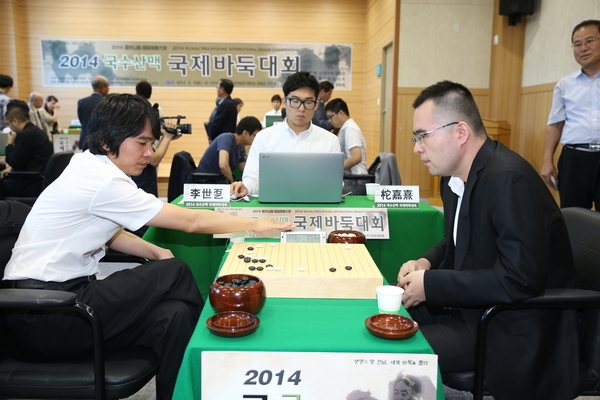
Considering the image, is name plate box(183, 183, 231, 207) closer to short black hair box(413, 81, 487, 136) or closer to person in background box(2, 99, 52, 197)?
short black hair box(413, 81, 487, 136)

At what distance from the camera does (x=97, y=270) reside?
1698mm

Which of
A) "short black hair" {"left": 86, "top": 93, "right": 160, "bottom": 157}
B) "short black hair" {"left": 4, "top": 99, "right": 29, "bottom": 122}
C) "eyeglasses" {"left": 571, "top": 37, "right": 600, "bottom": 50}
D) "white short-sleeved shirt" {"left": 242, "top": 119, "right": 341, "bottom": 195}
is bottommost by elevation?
"white short-sleeved shirt" {"left": 242, "top": 119, "right": 341, "bottom": 195}

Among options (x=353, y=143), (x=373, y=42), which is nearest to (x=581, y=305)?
(x=353, y=143)

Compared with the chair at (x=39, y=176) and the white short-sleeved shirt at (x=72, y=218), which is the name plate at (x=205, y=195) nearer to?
the white short-sleeved shirt at (x=72, y=218)

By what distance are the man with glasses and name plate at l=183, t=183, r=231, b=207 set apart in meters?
2.11

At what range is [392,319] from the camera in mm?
1183

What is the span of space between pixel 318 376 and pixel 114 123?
1041mm

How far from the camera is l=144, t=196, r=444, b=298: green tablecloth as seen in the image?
2438mm

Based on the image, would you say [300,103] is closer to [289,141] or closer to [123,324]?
[289,141]

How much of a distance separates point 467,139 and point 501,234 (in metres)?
0.32

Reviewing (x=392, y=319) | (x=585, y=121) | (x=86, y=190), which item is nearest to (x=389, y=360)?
(x=392, y=319)

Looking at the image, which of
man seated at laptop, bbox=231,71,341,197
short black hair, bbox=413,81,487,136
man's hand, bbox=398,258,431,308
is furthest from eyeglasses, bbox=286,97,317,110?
man's hand, bbox=398,258,431,308

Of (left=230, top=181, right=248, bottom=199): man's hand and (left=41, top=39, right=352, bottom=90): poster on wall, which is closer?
(left=230, top=181, right=248, bottom=199): man's hand

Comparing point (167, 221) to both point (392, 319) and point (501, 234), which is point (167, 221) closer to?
point (392, 319)
